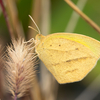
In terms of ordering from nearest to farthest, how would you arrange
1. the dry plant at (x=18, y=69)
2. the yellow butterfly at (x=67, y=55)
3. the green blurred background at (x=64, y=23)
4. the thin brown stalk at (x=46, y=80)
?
the dry plant at (x=18, y=69)
the yellow butterfly at (x=67, y=55)
the thin brown stalk at (x=46, y=80)
the green blurred background at (x=64, y=23)

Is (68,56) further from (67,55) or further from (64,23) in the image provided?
(64,23)

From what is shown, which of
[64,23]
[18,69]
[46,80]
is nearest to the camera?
[18,69]

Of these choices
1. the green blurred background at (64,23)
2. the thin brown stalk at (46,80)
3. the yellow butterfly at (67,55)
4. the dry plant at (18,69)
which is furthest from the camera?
the green blurred background at (64,23)

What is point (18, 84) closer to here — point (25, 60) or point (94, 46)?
point (25, 60)

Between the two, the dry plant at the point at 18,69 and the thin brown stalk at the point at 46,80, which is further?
the thin brown stalk at the point at 46,80

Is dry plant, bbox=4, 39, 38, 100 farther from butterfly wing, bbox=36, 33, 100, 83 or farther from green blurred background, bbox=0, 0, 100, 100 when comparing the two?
green blurred background, bbox=0, 0, 100, 100

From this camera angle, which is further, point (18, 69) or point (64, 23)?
point (64, 23)

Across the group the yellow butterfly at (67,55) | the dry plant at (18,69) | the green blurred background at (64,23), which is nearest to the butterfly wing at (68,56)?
the yellow butterfly at (67,55)

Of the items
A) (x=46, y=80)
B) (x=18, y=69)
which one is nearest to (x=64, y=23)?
(x=46, y=80)

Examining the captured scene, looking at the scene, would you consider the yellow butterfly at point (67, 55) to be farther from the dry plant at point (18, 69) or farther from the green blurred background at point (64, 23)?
the green blurred background at point (64, 23)
